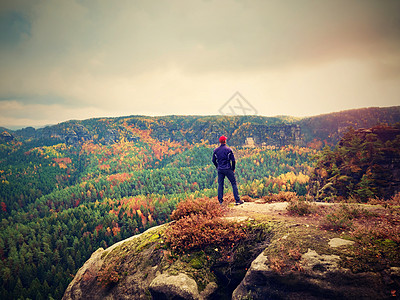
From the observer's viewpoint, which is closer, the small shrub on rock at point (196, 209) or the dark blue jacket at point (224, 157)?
the small shrub on rock at point (196, 209)

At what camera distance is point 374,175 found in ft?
95.9

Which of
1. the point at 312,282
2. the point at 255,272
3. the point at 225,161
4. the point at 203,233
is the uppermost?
the point at 225,161

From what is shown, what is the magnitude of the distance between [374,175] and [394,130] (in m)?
13.6

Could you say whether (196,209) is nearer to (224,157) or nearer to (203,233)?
(203,233)

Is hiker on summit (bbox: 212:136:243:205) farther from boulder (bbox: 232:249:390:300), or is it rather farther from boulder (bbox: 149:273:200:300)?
boulder (bbox: 149:273:200:300)

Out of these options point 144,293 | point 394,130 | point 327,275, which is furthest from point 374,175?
point 144,293

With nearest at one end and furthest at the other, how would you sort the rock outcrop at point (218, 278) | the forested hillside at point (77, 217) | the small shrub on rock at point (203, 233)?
1. the rock outcrop at point (218, 278)
2. the small shrub on rock at point (203, 233)
3. the forested hillside at point (77, 217)

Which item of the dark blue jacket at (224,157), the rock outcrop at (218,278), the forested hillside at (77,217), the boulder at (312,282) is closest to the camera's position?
the boulder at (312,282)

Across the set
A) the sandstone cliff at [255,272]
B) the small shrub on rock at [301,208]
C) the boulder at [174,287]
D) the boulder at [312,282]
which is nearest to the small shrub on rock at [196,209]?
the sandstone cliff at [255,272]

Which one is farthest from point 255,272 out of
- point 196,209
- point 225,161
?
point 225,161

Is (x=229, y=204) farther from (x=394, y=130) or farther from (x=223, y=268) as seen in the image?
(x=394, y=130)

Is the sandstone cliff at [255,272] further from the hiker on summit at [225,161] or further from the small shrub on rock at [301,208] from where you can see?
the hiker on summit at [225,161]

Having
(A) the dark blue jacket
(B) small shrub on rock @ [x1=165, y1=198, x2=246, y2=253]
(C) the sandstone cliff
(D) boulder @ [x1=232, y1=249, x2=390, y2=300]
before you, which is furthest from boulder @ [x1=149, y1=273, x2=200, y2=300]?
(A) the dark blue jacket

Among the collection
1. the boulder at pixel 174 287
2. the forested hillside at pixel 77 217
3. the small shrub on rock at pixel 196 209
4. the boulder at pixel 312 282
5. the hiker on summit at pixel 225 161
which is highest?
the hiker on summit at pixel 225 161
